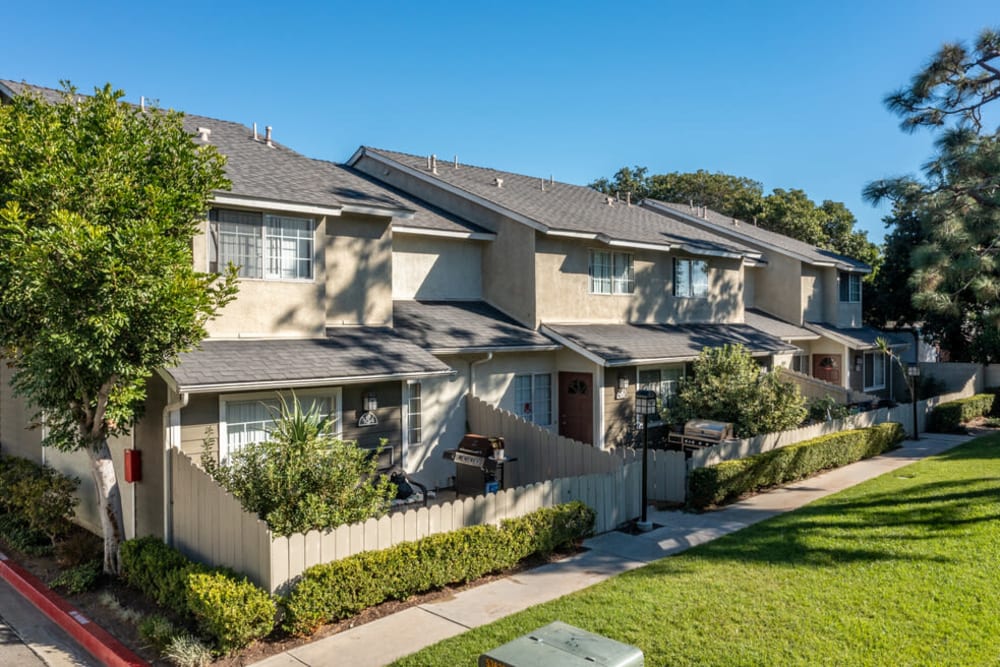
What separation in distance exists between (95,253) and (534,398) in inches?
469

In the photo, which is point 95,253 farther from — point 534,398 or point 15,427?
point 534,398

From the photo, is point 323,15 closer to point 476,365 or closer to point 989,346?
point 476,365

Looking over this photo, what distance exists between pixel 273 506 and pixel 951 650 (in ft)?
27.1

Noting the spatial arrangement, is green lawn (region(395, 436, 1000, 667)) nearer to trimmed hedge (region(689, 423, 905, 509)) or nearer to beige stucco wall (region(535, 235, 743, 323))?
trimmed hedge (region(689, 423, 905, 509))

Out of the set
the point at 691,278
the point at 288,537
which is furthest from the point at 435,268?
the point at 288,537

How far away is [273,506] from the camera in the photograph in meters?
8.98

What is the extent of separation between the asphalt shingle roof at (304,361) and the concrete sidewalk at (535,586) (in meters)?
4.41

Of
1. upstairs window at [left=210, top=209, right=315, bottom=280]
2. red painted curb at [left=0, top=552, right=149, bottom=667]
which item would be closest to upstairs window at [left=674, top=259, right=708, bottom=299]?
upstairs window at [left=210, top=209, right=315, bottom=280]

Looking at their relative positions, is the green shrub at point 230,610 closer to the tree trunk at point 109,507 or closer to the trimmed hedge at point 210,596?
the trimmed hedge at point 210,596

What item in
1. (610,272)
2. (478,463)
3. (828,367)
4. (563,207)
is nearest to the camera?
(478,463)

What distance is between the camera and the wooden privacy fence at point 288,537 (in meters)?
8.37

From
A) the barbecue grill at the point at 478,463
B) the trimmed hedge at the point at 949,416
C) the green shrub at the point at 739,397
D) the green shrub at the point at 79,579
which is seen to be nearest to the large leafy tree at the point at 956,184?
the trimmed hedge at the point at 949,416

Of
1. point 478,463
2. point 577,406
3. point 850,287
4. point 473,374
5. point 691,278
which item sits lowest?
point 478,463

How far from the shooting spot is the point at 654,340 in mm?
19672
